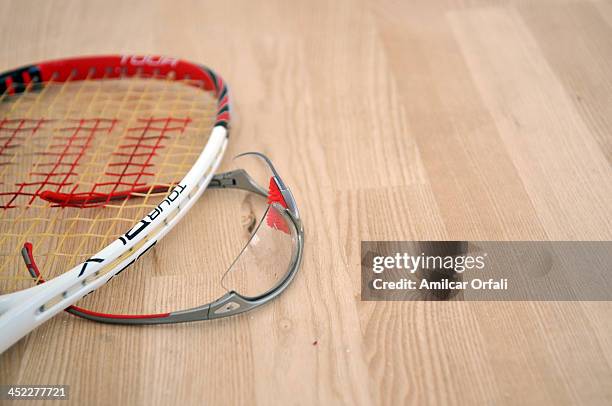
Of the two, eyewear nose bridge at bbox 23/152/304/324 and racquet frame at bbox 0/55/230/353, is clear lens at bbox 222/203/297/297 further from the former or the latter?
racquet frame at bbox 0/55/230/353

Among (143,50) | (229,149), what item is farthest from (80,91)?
(229,149)

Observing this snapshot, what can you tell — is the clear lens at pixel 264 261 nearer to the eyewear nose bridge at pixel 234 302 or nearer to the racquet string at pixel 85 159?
the eyewear nose bridge at pixel 234 302

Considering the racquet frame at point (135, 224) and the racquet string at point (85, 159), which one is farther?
the racquet string at point (85, 159)

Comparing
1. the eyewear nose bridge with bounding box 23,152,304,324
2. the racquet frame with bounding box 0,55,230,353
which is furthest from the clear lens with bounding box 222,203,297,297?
the racquet frame with bounding box 0,55,230,353

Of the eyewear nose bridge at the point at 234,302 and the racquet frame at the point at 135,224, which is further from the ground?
the racquet frame at the point at 135,224

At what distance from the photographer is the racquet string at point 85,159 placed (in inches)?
37.9

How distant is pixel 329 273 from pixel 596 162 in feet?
1.49

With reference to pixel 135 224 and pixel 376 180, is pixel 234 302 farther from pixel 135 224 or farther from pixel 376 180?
pixel 376 180

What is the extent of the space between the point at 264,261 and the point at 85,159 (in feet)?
1.28

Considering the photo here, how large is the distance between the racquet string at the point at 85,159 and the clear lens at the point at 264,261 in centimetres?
17

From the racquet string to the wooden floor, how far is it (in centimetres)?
8

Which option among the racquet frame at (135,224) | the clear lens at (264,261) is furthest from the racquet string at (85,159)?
the clear lens at (264,261)

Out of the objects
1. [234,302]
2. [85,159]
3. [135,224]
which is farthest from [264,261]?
[85,159]

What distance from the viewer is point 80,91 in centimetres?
124
